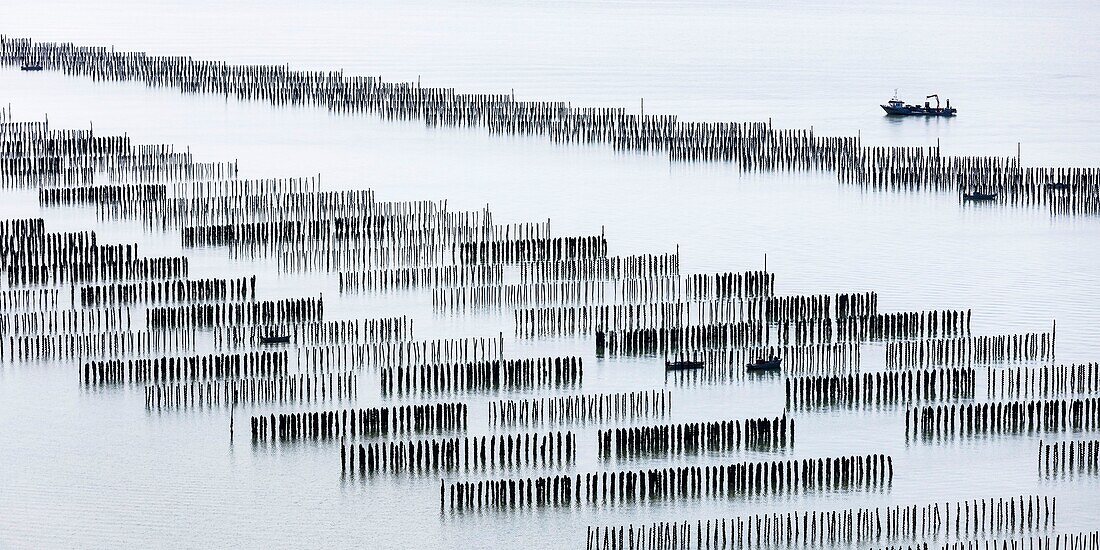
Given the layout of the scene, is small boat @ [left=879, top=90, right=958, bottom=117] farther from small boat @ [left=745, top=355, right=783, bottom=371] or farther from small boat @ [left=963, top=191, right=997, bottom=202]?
small boat @ [left=745, top=355, right=783, bottom=371]

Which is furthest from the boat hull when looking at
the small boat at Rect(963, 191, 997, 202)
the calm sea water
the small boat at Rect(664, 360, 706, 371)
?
the small boat at Rect(664, 360, 706, 371)

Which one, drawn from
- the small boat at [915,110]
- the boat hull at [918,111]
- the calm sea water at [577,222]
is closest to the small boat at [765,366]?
the calm sea water at [577,222]

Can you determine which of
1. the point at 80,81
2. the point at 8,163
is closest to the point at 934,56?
the point at 80,81

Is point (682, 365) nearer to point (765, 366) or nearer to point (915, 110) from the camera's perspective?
point (765, 366)

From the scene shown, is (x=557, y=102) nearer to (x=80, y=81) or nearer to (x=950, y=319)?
(x=80, y=81)

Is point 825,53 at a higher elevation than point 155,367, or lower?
higher

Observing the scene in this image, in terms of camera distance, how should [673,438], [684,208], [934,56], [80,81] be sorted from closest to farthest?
[673,438] → [684,208] → [80,81] → [934,56]
